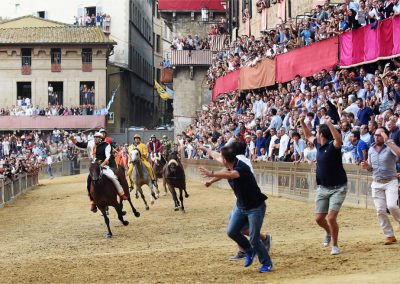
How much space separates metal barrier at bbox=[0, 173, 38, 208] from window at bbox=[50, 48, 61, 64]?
84.8ft

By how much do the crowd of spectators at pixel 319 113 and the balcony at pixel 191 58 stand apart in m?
24.4

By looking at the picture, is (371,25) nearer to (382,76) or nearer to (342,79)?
(342,79)

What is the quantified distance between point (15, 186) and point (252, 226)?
24058mm

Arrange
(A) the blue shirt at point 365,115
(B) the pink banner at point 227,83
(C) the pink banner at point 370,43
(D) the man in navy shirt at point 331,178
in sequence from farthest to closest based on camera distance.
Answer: (B) the pink banner at point 227,83
(C) the pink banner at point 370,43
(A) the blue shirt at point 365,115
(D) the man in navy shirt at point 331,178

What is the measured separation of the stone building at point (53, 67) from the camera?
6956 centimetres

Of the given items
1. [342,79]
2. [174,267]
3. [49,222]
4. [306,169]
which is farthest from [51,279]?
[342,79]

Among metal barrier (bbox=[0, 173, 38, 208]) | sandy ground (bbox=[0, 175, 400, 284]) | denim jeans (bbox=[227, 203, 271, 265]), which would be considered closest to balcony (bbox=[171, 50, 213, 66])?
metal barrier (bbox=[0, 173, 38, 208])

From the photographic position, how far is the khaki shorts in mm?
13914

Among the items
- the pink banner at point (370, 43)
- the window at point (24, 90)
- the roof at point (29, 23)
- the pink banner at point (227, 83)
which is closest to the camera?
the pink banner at point (370, 43)

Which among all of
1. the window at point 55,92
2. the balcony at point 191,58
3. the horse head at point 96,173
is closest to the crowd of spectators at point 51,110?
the window at point 55,92

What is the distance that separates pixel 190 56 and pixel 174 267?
163 ft

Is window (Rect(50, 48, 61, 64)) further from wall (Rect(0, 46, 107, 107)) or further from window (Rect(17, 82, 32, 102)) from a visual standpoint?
window (Rect(17, 82, 32, 102))

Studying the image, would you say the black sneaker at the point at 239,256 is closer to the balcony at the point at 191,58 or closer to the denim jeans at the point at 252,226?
the denim jeans at the point at 252,226

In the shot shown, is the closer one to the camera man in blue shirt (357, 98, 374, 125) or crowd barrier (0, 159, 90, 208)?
man in blue shirt (357, 98, 374, 125)
